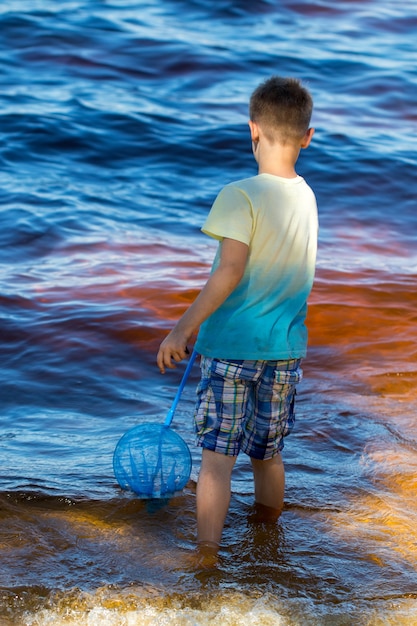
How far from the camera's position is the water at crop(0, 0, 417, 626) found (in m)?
2.99

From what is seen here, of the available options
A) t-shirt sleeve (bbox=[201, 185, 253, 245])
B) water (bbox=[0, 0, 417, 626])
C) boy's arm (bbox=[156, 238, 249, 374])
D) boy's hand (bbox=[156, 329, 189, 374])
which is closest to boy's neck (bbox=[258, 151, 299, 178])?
Answer: t-shirt sleeve (bbox=[201, 185, 253, 245])

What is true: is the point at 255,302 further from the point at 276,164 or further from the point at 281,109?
the point at 281,109

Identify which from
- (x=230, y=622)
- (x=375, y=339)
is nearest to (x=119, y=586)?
(x=230, y=622)

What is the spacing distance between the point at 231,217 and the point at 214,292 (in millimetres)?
242

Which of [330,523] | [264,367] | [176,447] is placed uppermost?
[264,367]

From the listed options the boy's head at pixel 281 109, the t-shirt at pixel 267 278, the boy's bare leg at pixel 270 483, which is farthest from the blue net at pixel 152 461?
the boy's head at pixel 281 109

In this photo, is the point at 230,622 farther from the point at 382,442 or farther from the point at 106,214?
the point at 106,214

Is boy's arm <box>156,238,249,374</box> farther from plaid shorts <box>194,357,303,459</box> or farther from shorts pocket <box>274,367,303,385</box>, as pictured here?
shorts pocket <box>274,367,303,385</box>

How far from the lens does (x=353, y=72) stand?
13586 millimetres

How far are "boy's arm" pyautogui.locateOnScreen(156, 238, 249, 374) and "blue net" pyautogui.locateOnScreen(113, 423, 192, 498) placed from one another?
548 mm

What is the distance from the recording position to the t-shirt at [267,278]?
115 inches

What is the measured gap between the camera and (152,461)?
136 inches

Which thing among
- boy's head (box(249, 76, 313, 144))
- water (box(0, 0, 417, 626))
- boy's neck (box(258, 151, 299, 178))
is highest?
boy's head (box(249, 76, 313, 144))

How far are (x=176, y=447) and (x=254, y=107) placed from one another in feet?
4.25
